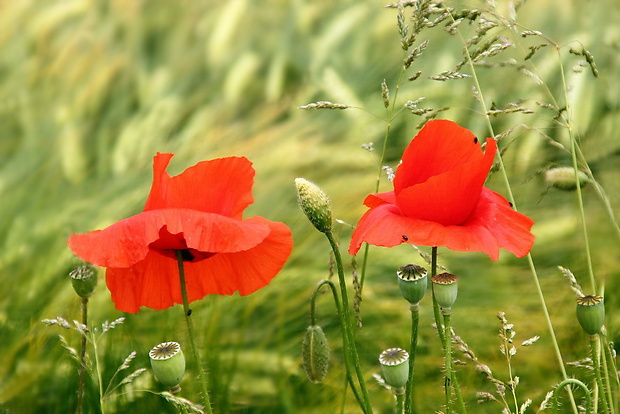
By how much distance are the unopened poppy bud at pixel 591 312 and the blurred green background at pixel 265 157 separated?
0.18m

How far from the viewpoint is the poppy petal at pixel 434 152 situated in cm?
69

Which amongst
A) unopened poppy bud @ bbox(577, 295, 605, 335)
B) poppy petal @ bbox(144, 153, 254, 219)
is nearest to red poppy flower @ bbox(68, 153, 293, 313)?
poppy petal @ bbox(144, 153, 254, 219)

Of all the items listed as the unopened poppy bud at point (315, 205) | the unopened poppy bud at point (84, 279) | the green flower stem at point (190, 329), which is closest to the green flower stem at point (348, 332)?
the unopened poppy bud at point (315, 205)

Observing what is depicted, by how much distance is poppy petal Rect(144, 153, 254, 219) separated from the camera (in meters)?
0.70

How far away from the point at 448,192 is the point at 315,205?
0.11 meters

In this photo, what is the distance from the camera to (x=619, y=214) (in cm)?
132

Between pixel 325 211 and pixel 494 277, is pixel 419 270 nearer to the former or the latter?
pixel 325 211

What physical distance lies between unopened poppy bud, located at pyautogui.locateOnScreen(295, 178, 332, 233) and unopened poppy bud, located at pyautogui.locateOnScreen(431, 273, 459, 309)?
11cm

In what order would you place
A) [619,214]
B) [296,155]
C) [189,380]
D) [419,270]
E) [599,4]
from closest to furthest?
[419,270] → [189,380] → [619,214] → [296,155] → [599,4]

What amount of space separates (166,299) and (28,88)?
49.4 inches

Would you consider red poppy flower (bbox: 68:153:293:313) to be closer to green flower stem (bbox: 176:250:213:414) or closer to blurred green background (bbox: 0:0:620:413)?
green flower stem (bbox: 176:250:213:414)

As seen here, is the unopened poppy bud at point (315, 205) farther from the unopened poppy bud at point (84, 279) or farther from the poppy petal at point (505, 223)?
the unopened poppy bud at point (84, 279)

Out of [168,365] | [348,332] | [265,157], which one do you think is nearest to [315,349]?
[348,332]

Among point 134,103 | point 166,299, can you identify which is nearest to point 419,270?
point 166,299
